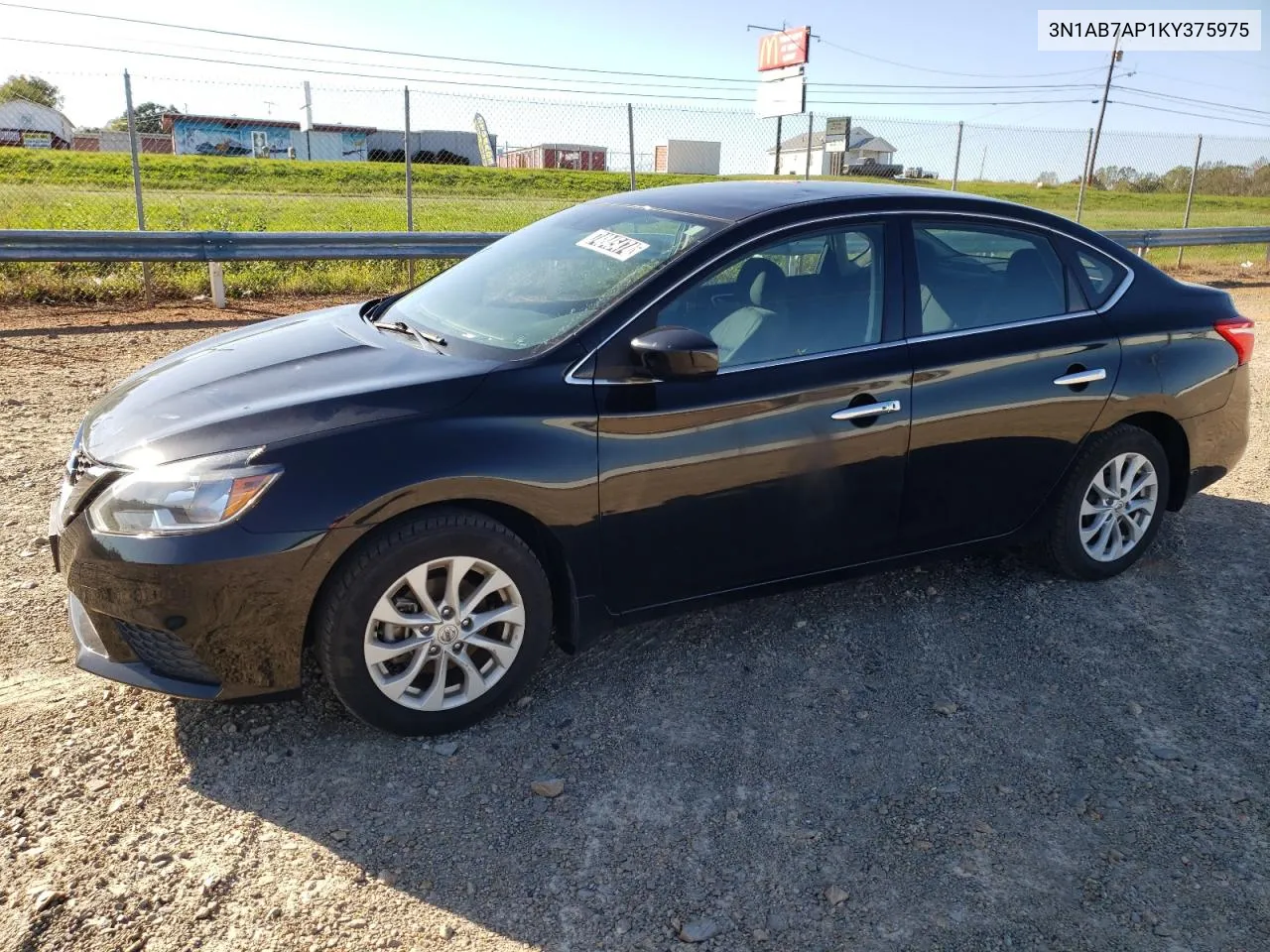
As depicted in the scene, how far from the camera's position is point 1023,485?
4098mm

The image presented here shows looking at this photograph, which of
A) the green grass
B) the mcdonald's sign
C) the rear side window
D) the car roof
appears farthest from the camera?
the mcdonald's sign

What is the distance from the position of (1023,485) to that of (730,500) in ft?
4.76

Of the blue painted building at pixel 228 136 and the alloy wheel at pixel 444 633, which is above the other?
the blue painted building at pixel 228 136

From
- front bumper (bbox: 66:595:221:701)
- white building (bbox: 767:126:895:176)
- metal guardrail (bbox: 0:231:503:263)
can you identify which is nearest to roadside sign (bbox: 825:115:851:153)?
white building (bbox: 767:126:895:176)

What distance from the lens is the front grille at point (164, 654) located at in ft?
9.45

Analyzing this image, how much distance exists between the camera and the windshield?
347 centimetres

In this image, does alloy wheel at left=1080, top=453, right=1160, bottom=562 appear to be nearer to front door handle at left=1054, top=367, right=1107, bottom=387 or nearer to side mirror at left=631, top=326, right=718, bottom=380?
front door handle at left=1054, top=367, right=1107, bottom=387

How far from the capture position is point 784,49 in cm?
3044

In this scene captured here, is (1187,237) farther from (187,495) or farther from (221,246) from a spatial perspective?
(187,495)

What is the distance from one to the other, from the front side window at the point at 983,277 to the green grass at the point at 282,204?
5.14 metres

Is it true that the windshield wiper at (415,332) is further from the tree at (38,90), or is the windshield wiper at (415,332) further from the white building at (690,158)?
the white building at (690,158)

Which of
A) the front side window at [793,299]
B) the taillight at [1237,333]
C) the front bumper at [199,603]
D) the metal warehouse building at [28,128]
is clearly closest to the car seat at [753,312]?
the front side window at [793,299]

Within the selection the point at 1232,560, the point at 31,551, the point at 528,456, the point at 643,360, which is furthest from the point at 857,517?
the point at 31,551

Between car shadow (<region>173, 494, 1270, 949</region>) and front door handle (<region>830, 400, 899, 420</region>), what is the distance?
2.98 feet
